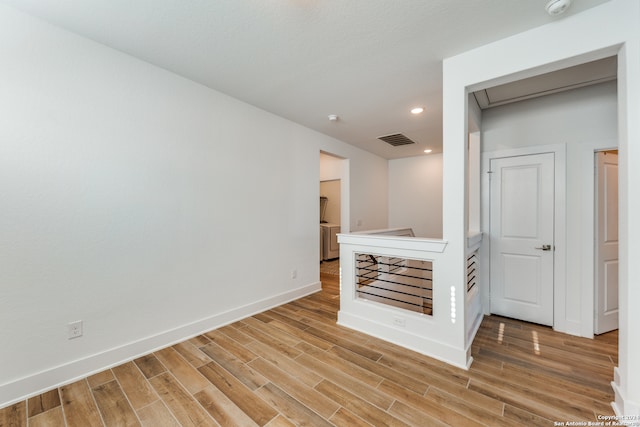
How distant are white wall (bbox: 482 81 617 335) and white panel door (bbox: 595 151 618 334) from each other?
137 millimetres

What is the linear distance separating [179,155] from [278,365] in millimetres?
2142

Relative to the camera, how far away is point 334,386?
1.86 metres

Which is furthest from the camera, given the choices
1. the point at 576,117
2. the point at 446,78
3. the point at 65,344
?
the point at 576,117

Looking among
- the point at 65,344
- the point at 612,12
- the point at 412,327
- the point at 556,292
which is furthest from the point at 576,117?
the point at 65,344

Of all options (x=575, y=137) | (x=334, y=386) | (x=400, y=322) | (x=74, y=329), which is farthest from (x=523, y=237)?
(x=74, y=329)

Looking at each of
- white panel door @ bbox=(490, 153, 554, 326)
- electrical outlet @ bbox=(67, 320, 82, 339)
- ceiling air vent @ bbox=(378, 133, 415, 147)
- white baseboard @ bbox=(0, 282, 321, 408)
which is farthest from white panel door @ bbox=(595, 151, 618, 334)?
electrical outlet @ bbox=(67, 320, 82, 339)

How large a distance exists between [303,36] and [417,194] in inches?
184

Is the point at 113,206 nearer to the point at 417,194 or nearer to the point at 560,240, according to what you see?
the point at 560,240

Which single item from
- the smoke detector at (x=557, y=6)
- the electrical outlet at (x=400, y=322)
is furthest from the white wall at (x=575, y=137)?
the electrical outlet at (x=400, y=322)

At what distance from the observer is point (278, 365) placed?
2109 mm

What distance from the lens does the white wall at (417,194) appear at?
223 inches

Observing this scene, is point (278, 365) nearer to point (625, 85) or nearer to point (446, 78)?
point (446, 78)

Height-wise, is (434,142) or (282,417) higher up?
(434,142)

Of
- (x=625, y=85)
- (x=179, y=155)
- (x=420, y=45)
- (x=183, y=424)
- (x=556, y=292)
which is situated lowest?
(x=183, y=424)
